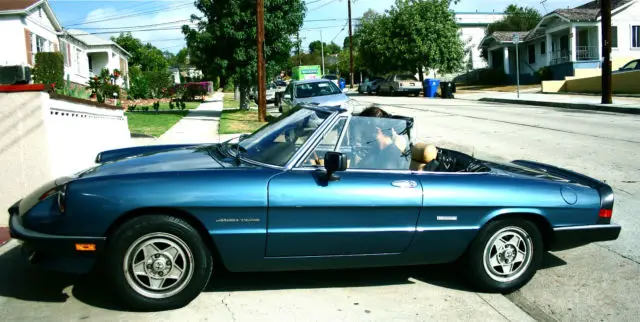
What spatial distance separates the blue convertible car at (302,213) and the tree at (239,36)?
17583 millimetres

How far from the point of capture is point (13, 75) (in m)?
6.74

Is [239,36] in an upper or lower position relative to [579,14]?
lower

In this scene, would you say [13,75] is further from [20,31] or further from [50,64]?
[20,31]

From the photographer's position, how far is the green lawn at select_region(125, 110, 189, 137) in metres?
15.3

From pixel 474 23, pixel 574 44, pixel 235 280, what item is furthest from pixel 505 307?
pixel 474 23

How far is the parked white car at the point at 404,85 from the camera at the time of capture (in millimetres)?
35906

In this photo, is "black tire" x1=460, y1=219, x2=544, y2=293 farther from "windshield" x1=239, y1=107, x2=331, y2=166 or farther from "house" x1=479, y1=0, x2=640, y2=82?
"house" x1=479, y1=0, x2=640, y2=82

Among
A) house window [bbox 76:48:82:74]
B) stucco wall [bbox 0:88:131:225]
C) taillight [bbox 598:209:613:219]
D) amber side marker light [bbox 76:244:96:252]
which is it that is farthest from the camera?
house window [bbox 76:48:82:74]

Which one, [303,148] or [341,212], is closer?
[341,212]

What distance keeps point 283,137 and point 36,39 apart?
100 feet

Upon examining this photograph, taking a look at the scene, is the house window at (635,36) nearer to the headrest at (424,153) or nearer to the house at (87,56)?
the house at (87,56)

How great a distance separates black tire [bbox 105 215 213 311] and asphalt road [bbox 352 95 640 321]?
91.5 inches

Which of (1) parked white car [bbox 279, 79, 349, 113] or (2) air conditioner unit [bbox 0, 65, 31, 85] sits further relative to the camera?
(1) parked white car [bbox 279, 79, 349, 113]

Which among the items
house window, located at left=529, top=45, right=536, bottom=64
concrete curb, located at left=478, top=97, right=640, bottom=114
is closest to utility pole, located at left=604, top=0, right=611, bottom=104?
concrete curb, located at left=478, top=97, right=640, bottom=114
